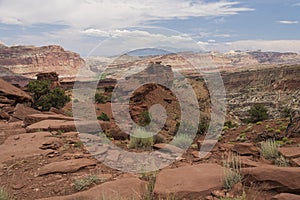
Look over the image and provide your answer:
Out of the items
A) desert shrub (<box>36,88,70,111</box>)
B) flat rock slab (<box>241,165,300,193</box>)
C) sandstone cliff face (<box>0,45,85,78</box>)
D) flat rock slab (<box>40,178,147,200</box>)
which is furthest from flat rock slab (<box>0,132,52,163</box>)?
sandstone cliff face (<box>0,45,85,78</box>)

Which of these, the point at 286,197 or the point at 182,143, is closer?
the point at 286,197

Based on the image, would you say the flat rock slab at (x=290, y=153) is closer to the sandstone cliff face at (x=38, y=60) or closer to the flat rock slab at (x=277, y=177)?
the flat rock slab at (x=277, y=177)

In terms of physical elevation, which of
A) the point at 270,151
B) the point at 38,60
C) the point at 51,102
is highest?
the point at 38,60

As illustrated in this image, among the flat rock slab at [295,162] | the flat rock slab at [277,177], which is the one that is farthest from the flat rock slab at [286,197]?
the flat rock slab at [295,162]

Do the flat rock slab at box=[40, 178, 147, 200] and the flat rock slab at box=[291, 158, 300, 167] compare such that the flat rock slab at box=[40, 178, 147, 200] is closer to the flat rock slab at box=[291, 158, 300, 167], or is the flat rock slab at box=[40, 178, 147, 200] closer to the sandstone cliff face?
the flat rock slab at box=[291, 158, 300, 167]

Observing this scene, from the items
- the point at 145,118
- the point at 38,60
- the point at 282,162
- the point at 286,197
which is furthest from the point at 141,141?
the point at 38,60

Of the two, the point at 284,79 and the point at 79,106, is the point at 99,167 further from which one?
the point at 284,79

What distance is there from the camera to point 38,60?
456ft

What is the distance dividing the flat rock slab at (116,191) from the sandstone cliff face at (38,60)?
12651 centimetres

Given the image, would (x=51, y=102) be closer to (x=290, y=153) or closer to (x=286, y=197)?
(x=290, y=153)

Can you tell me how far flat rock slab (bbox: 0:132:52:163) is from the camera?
747 centimetres

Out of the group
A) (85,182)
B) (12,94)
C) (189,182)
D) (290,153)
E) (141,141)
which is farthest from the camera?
(12,94)

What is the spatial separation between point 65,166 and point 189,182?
2712 mm

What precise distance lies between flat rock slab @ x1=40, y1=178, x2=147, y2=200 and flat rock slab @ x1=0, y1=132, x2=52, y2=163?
3.04 m
